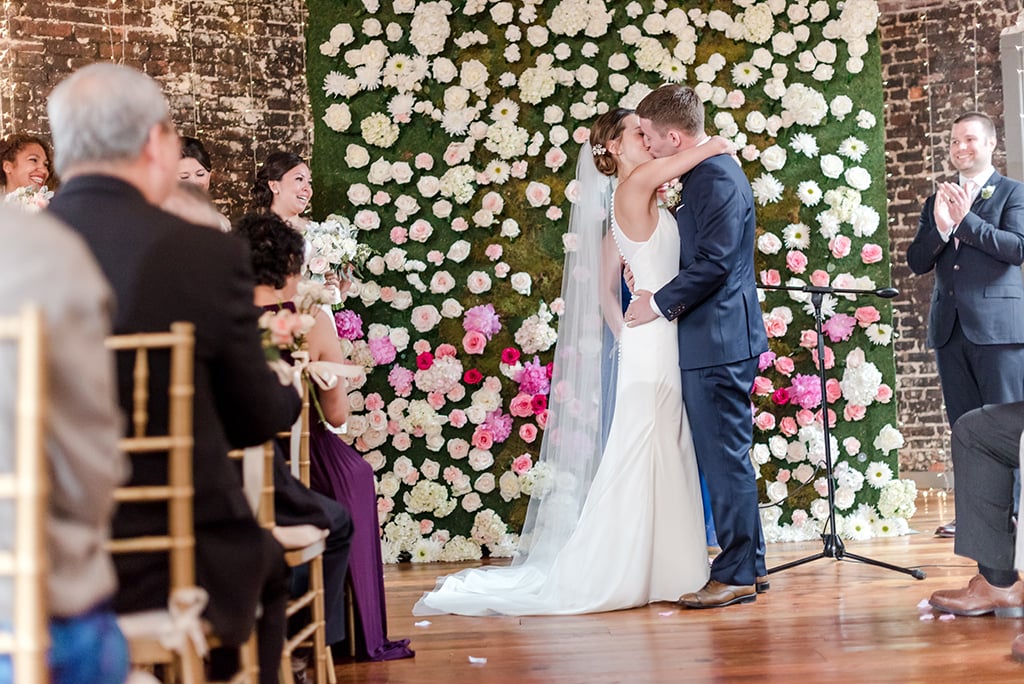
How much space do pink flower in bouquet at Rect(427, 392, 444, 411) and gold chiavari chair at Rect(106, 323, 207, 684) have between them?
3.86m

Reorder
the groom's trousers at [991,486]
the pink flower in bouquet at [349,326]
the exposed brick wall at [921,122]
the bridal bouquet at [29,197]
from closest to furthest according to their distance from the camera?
1. the groom's trousers at [991,486]
2. the bridal bouquet at [29,197]
3. the pink flower in bouquet at [349,326]
4. the exposed brick wall at [921,122]

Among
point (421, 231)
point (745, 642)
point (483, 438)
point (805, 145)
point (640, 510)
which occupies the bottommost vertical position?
point (745, 642)

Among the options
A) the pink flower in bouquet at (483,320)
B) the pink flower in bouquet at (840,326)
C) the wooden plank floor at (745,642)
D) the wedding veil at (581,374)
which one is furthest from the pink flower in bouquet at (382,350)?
the pink flower in bouquet at (840,326)

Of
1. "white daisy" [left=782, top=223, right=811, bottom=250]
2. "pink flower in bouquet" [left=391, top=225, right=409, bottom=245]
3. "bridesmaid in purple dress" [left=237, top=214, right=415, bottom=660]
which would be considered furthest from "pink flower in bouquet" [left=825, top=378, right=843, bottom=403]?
"bridesmaid in purple dress" [left=237, top=214, right=415, bottom=660]

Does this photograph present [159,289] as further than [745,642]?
No

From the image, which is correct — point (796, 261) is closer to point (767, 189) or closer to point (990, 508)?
point (767, 189)

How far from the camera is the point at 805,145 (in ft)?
19.8

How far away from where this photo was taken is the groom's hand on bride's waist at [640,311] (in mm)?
4637

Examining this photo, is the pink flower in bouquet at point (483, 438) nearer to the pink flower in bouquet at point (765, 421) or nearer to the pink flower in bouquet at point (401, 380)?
the pink flower in bouquet at point (401, 380)

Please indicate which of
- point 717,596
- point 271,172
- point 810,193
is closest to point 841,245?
point 810,193

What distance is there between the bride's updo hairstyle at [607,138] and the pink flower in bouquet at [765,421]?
1.68m

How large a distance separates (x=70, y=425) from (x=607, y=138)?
12.6ft

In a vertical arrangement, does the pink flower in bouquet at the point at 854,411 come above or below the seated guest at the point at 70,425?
below

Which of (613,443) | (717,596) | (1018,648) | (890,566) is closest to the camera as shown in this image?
(1018,648)
